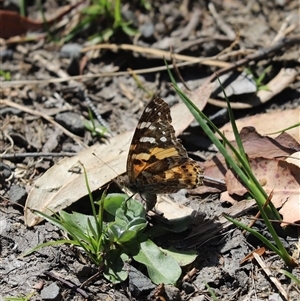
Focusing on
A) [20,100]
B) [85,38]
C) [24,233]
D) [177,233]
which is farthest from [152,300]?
[85,38]

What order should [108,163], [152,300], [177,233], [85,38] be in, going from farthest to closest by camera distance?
[85,38]
[108,163]
[177,233]
[152,300]

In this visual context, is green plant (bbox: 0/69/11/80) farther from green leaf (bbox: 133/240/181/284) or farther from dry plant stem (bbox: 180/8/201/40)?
green leaf (bbox: 133/240/181/284)

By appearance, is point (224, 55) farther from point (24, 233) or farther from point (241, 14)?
point (24, 233)

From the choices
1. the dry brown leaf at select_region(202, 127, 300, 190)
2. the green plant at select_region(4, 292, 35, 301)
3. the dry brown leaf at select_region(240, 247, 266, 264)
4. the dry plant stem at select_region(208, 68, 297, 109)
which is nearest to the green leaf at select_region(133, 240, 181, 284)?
the dry brown leaf at select_region(240, 247, 266, 264)

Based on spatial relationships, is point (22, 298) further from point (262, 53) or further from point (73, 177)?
point (262, 53)

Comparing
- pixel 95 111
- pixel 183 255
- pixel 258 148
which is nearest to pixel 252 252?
pixel 183 255

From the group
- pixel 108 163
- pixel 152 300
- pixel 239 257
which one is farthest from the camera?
pixel 108 163

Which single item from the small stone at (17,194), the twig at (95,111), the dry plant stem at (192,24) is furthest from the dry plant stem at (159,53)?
the small stone at (17,194)

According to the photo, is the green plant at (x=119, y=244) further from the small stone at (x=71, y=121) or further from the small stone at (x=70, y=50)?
the small stone at (x=70, y=50)
